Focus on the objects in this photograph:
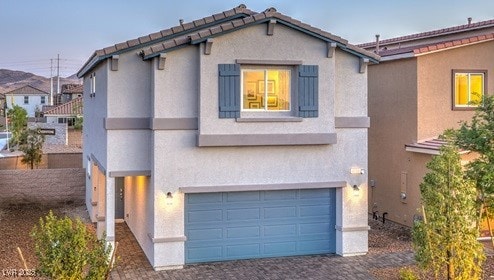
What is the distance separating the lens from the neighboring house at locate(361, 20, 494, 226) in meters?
18.3

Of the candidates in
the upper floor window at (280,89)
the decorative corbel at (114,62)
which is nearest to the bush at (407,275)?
the upper floor window at (280,89)

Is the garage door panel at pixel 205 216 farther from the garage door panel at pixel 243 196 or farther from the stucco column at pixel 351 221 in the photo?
the stucco column at pixel 351 221

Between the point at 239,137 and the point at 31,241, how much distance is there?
298 inches

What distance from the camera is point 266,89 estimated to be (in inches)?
587

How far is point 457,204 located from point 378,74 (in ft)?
31.5

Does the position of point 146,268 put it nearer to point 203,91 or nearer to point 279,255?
point 279,255

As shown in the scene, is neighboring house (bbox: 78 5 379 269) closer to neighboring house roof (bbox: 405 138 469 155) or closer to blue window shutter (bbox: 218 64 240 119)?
blue window shutter (bbox: 218 64 240 119)

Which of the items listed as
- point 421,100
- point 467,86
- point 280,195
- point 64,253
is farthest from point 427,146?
point 64,253

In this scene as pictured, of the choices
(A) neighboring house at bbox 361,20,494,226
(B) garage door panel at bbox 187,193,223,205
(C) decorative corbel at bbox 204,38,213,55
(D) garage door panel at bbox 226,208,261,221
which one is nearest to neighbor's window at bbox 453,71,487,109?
(A) neighboring house at bbox 361,20,494,226

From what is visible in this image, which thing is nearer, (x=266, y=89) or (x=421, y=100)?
(x=266, y=89)

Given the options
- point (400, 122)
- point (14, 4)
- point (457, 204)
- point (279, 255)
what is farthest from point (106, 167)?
point (14, 4)

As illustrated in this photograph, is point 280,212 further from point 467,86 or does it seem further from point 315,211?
point 467,86

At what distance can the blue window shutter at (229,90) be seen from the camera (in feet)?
47.0

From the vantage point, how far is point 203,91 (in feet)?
46.7
